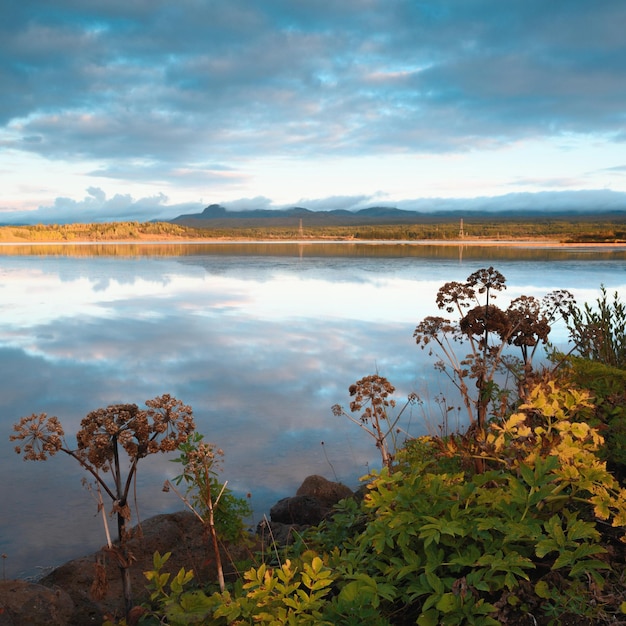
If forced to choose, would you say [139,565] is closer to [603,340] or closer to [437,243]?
[603,340]

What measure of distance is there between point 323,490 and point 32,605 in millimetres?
3012

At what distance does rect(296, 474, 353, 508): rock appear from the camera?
19.2 ft

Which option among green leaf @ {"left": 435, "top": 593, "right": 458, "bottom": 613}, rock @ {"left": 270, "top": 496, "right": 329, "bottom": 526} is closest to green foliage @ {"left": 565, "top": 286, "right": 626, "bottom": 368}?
rock @ {"left": 270, "top": 496, "right": 329, "bottom": 526}

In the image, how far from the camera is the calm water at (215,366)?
6.15m

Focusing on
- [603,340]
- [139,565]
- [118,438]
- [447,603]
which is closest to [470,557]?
[447,603]

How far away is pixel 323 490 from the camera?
19.5ft

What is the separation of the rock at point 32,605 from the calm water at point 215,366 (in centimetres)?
125

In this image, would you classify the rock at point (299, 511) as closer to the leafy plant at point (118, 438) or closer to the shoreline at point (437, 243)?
the leafy plant at point (118, 438)

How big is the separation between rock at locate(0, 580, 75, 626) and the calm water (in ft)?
4.09

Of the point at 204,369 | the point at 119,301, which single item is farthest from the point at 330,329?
the point at 119,301

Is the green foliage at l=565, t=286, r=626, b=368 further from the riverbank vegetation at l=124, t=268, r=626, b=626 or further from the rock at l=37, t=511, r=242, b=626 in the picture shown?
the rock at l=37, t=511, r=242, b=626

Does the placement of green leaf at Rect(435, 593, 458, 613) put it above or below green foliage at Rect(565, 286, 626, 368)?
below

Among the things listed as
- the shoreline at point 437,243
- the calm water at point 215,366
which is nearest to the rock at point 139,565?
the calm water at point 215,366

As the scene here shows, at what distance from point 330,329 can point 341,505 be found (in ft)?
35.3
